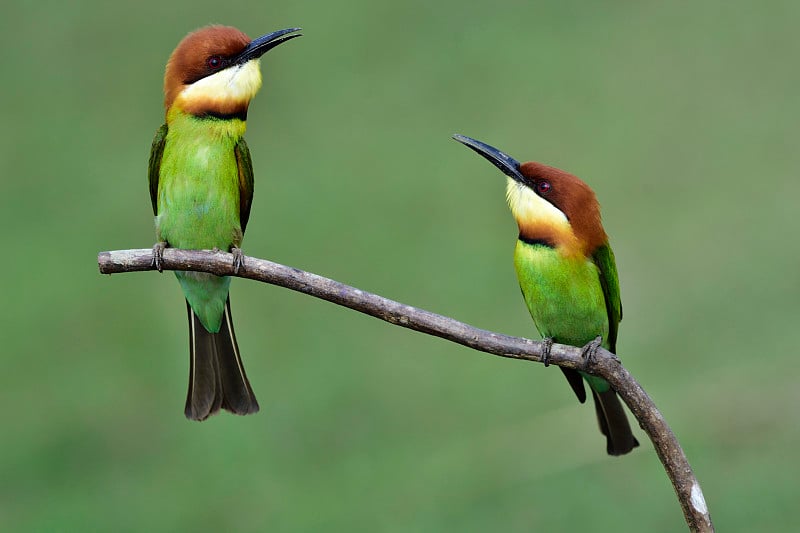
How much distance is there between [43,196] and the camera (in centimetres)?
548

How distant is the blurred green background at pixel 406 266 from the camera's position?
13.7 ft

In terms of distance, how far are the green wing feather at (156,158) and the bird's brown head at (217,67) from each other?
0.18 m

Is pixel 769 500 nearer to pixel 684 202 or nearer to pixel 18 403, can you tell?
pixel 684 202

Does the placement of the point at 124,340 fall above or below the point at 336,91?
below

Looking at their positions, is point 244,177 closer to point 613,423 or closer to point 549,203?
point 549,203

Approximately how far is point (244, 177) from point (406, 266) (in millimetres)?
2796

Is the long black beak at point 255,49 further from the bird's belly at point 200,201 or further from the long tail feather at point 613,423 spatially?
the long tail feather at point 613,423

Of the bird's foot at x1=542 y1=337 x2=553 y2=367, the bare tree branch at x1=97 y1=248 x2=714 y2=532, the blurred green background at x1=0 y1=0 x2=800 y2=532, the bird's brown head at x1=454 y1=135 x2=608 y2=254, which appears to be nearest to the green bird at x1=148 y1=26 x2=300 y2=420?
the bare tree branch at x1=97 y1=248 x2=714 y2=532

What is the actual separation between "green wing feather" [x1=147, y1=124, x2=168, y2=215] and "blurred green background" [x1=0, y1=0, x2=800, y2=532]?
1.77 m

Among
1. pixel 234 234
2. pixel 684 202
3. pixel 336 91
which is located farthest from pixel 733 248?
pixel 234 234

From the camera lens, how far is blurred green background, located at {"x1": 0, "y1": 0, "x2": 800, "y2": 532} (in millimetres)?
4164

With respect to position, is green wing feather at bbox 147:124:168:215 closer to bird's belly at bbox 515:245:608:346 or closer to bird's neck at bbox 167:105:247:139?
bird's neck at bbox 167:105:247:139

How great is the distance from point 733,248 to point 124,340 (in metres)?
2.70

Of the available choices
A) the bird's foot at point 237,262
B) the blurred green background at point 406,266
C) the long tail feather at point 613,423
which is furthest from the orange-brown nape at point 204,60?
the blurred green background at point 406,266
